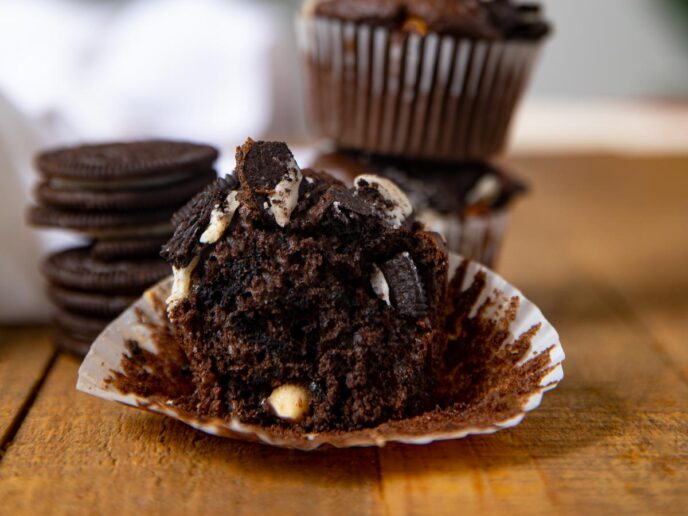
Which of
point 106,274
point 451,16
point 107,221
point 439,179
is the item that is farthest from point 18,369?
point 451,16

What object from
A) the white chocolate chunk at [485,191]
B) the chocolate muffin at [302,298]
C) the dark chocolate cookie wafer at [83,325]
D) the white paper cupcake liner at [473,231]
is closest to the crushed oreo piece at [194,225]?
the chocolate muffin at [302,298]

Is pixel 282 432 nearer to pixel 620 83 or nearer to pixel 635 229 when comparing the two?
Answer: pixel 635 229

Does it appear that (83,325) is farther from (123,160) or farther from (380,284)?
(380,284)

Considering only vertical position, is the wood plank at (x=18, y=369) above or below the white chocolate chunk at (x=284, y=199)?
below

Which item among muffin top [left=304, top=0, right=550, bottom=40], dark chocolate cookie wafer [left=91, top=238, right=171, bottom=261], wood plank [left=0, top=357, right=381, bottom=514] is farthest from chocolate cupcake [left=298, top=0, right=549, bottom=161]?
wood plank [left=0, top=357, right=381, bottom=514]

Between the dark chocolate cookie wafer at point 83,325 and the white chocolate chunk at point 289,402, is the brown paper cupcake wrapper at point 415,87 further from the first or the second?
the white chocolate chunk at point 289,402
